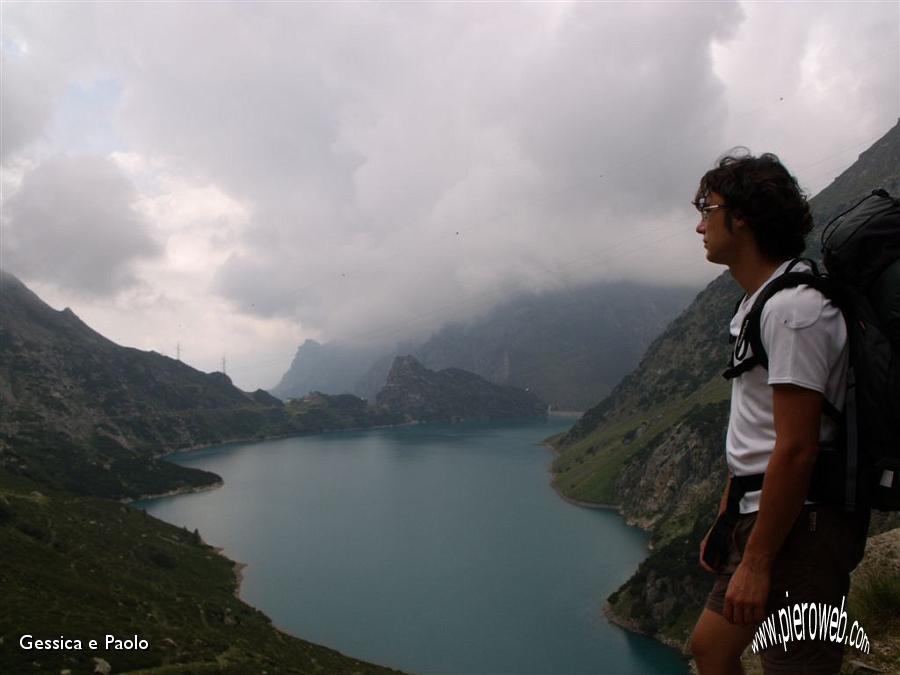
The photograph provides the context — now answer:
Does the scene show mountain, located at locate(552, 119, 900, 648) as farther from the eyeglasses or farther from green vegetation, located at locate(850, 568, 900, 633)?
the eyeglasses

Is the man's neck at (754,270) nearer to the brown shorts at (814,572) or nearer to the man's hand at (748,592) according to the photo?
the brown shorts at (814,572)

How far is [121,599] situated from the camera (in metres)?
61.9

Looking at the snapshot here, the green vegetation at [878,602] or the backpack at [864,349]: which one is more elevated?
the backpack at [864,349]

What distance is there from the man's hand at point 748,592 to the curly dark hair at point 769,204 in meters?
2.12

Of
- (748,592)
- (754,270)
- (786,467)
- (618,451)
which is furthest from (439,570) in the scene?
(786,467)

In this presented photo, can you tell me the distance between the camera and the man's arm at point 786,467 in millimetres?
3564

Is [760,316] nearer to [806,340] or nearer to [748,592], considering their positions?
[806,340]

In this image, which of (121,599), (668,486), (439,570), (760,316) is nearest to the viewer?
(760,316)

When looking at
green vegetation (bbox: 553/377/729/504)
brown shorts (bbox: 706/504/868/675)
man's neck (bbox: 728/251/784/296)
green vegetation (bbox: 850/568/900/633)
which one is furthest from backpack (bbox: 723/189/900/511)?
green vegetation (bbox: 553/377/729/504)

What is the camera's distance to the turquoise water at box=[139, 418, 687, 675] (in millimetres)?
70625

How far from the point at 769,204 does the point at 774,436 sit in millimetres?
1588

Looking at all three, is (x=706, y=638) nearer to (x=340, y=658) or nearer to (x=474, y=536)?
(x=340, y=658)

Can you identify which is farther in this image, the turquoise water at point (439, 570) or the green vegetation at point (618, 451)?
the green vegetation at point (618, 451)

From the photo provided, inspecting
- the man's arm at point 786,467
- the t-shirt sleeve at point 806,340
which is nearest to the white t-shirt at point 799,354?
the t-shirt sleeve at point 806,340
